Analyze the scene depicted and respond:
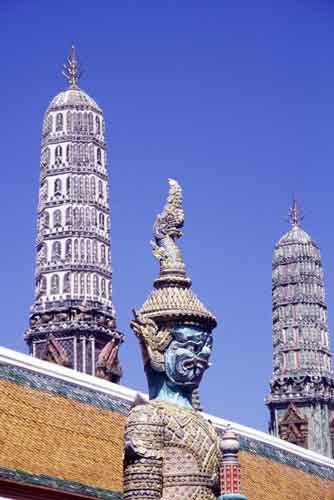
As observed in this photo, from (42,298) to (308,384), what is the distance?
18800mm

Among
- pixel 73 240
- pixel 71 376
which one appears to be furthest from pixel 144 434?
pixel 73 240

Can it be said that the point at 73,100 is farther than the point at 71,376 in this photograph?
Yes

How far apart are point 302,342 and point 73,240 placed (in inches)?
715

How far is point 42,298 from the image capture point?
50.2m

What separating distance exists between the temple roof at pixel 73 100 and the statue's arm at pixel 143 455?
44.4 metres

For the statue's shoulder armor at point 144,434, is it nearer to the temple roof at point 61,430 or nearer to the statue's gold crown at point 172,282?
the statue's gold crown at point 172,282

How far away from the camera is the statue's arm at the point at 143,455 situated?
8.89 m

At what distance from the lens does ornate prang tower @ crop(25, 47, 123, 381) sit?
48.9m

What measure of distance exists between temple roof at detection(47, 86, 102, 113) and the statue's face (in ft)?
144

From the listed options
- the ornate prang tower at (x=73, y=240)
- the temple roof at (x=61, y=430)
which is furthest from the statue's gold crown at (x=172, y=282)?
the ornate prang tower at (x=73, y=240)

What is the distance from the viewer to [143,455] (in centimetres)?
896

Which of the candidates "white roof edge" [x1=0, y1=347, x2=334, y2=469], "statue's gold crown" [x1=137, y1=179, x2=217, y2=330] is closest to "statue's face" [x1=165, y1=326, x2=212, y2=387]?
"statue's gold crown" [x1=137, y1=179, x2=217, y2=330]

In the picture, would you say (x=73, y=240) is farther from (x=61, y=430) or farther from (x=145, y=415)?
(x=145, y=415)

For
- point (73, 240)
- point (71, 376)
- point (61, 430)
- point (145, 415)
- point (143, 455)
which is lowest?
point (143, 455)
